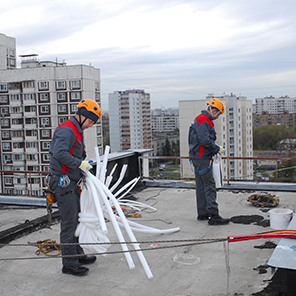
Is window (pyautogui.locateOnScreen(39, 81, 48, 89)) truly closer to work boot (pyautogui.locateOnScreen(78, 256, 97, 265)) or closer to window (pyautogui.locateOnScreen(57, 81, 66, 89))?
window (pyautogui.locateOnScreen(57, 81, 66, 89))

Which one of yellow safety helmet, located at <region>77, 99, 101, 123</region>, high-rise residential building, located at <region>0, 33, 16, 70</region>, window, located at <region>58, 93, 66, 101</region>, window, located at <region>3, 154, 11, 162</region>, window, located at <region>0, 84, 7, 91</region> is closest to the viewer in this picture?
yellow safety helmet, located at <region>77, 99, 101, 123</region>

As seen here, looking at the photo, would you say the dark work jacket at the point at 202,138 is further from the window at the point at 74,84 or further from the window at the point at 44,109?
the window at the point at 44,109

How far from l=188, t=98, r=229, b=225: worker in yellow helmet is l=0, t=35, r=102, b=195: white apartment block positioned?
36228 millimetres

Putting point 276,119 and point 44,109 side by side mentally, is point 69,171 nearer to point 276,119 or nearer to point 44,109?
point 44,109

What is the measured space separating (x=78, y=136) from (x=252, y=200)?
3.80 metres

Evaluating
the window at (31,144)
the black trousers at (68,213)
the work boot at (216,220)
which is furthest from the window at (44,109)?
the black trousers at (68,213)

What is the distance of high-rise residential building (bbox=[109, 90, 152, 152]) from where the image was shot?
105 m

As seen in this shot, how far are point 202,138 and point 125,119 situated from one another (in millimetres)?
100880

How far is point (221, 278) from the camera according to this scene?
3748 mm

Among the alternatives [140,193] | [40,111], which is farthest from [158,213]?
[40,111]

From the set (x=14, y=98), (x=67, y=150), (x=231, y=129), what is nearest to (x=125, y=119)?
(x=231, y=129)

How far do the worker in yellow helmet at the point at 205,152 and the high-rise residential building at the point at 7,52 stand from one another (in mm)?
50078

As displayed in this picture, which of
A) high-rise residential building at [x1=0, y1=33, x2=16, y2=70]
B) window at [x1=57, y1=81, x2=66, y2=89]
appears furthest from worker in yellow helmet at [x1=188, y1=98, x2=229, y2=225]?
high-rise residential building at [x1=0, y1=33, x2=16, y2=70]

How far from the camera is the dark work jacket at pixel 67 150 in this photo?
3.91 metres
